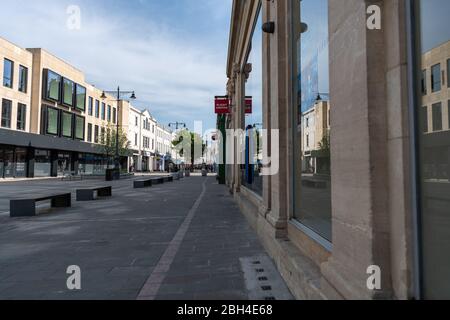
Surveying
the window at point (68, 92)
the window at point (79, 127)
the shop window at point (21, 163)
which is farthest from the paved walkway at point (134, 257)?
the window at point (79, 127)

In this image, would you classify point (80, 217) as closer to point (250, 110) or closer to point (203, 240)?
point (203, 240)

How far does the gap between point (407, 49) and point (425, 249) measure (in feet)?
4.48

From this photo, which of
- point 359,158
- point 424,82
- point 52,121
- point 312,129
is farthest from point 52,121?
point 424,82

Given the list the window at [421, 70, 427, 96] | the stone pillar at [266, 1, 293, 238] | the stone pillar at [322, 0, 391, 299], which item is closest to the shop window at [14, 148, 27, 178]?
the stone pillar at [266, 1, 293, 238]

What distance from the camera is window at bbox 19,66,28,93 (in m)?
34.5

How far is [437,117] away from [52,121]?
140 ft

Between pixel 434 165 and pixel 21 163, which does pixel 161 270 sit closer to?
pixel 434 165

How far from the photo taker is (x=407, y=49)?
2404 millimetres

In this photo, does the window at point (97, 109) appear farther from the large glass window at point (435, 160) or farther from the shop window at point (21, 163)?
the large glass window at point (435, 160)

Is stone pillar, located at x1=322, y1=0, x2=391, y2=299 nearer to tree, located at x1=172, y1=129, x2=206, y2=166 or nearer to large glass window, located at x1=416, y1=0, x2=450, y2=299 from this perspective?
large glass window, located at x1=416, y1=0, x2=450, y2=299

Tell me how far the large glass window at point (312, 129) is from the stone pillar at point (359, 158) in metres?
0.84

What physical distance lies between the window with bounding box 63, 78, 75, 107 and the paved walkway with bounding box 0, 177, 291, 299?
118 ft

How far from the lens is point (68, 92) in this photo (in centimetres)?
4291

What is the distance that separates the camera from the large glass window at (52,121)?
1506 inches
